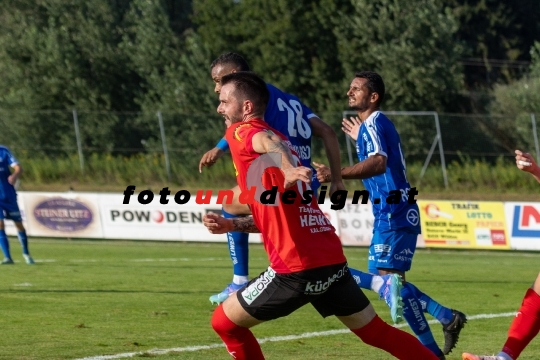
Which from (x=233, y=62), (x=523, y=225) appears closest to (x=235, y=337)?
(x=233, y=62)

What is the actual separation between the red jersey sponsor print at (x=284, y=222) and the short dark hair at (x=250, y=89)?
126 millimetres

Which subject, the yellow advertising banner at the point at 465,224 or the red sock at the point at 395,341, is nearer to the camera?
the red sock at the point at 395,341

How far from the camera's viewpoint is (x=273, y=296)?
571cm

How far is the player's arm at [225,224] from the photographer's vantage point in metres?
5.87

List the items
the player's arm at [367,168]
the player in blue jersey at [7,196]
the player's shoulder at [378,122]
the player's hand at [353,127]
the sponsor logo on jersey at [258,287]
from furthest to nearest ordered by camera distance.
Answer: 1. the player in blue jersey at [7,196]
2. the player's hand at [353,127]
3. the player's shoulder at [378,122]
4. the player's arm at [367,168]
5. the sponsor logo on jersey at [258,287]

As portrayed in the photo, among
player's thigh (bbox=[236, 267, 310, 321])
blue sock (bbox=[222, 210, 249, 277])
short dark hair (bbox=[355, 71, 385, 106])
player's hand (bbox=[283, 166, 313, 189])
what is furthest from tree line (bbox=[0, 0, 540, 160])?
player's hand (bbox=[283, 166, 313, 189])

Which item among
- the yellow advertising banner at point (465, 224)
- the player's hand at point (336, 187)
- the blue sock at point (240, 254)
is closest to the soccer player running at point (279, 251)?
the player's hand at point (336, 187)

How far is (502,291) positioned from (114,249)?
11.0m

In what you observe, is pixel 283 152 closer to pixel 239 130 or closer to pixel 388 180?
pixel 239 130

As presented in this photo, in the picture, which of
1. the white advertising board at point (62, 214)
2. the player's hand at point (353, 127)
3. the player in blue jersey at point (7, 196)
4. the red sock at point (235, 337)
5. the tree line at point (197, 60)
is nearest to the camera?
the red sock at point (235, 337)

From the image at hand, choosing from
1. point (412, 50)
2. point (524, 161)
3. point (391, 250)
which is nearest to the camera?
point (524, 161)

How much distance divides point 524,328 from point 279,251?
216 centimetres

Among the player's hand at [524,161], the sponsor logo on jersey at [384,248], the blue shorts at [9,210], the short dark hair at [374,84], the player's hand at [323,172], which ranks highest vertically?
the short dark hair at [374,84]

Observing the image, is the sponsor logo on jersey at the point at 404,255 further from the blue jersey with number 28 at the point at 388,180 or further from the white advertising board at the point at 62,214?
the white advertising board at the point at 62,214
